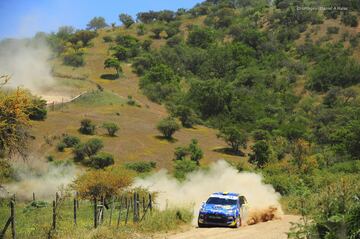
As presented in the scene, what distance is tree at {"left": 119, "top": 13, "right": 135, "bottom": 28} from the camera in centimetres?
17750

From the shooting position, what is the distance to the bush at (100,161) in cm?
6731

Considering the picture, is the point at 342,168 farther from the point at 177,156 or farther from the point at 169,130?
the point at 169,130

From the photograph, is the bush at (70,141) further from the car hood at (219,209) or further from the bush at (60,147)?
the car hood at (219,209)

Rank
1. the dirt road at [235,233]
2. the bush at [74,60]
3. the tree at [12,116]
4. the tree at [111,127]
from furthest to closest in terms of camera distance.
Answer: the bush at [74,60] < the tree at [111,127] < the dirt road at [235,233] < the tree at [12,116]

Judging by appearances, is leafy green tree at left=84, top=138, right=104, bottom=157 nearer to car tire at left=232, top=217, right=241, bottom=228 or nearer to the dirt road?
car tire at left=232, top=217, right=241, bottom=228

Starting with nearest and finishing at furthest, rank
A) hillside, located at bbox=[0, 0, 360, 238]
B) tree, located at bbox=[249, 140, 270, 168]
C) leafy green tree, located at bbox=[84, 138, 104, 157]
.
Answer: hillside, located at bbox=[0, 0, 360, 238] → leafy green tree, located at bbox=[84, 138, 104, 157] → tree, located at bbox=[249, 140, 270, 168]

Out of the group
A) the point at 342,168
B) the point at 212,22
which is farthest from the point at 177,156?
the point at 212,22

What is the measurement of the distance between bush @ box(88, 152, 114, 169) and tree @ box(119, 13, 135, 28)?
373 feet

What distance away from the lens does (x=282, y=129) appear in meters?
90.0

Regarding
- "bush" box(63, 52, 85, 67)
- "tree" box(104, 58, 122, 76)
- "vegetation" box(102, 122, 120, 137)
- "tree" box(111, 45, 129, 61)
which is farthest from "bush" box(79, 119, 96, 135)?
"tree" box(111, 45, 129, 61)

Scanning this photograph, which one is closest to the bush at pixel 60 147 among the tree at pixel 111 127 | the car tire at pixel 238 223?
the tree at pixel 111 127

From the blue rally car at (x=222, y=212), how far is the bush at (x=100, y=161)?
4076 centimetres

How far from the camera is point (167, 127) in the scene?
83.8 meters

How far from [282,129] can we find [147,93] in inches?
1362
